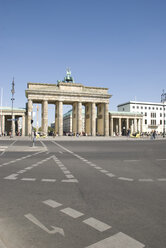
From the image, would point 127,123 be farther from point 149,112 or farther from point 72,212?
point 72,212

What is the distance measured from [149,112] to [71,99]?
65.3 metres

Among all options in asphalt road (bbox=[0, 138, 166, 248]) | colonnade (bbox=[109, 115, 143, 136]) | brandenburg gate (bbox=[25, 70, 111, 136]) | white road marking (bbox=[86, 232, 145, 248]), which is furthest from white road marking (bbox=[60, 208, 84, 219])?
colonnade (bbox=[109, 115, 143, 136])

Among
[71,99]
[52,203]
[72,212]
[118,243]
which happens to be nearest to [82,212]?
[72,212]

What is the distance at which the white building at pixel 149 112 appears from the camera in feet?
377

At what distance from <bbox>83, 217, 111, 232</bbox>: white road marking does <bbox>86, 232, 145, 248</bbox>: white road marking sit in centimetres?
31

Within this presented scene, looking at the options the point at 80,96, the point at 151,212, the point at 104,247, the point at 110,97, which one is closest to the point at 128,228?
the point at 104,247

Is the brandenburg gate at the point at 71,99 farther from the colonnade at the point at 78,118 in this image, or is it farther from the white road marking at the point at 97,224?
the white road marking at the point at 97,224

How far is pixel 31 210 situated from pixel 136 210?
2395 millimetres

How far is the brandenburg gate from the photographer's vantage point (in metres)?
66.8

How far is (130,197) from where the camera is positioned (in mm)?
5434

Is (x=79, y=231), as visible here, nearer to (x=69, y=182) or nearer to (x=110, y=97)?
(x=69, y=182)

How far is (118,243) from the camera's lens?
3.12 meters

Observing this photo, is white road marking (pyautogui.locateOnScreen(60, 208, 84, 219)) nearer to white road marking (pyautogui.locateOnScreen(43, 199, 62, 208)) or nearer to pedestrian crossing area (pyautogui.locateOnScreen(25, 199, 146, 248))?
pedestrian crossing area (pyautogui.locateOnScreen(25, 199, 146, 248))

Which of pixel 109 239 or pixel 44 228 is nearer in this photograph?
pixel 109 239
